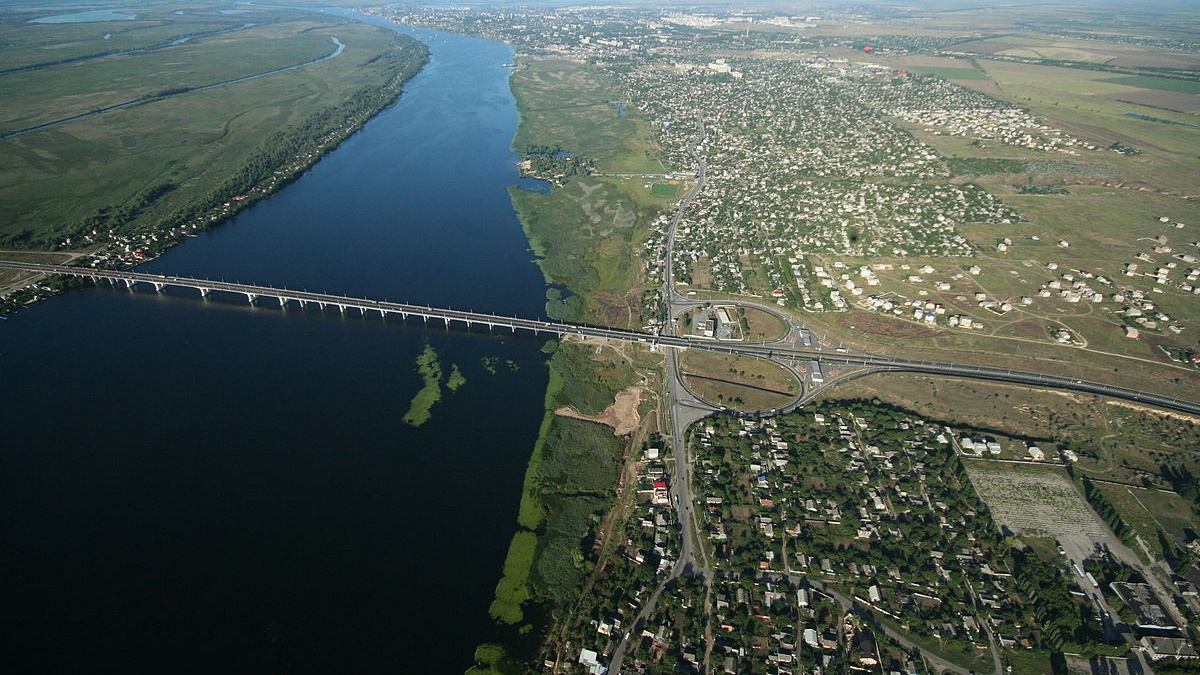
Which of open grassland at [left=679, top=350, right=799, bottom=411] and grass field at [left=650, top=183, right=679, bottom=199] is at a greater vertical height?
grass field at [left=650, top=183, right=679, bottom=199]

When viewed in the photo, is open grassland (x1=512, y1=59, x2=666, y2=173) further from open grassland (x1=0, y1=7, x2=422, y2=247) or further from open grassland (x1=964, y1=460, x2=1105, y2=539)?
open grassland (x1=964, y1=460, x2=1105, y2=539)

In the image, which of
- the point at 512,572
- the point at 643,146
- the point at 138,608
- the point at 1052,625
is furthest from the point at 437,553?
the point at 643,146

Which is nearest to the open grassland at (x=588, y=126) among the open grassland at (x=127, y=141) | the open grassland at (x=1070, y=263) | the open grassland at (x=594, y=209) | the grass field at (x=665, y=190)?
the open grassland at (x=594, y=209)

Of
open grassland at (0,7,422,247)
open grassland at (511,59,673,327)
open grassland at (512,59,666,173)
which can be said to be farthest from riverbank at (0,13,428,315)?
open grassland at (511,59,673,327)

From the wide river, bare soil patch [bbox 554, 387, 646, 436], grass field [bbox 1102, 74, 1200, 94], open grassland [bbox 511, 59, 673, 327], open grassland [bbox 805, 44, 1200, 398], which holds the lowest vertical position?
the wide river

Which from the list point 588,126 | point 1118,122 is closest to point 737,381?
point 588,126

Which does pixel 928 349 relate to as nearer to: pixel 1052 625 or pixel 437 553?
pixel 1052 625
